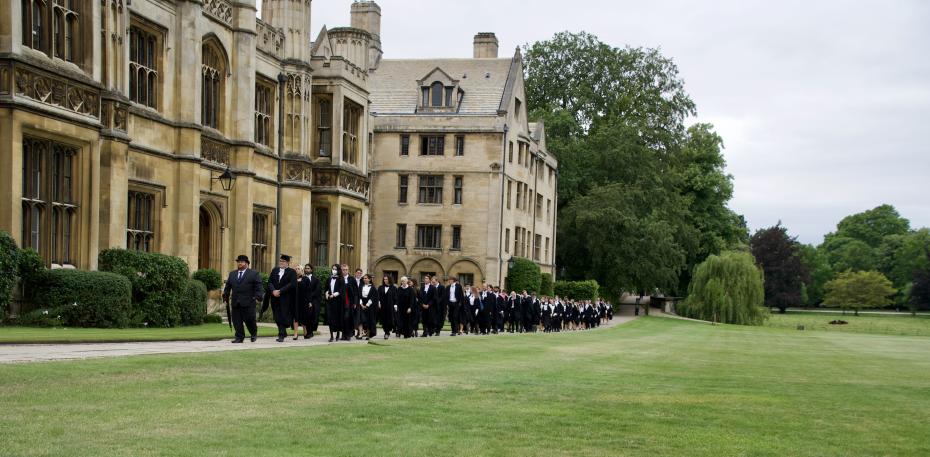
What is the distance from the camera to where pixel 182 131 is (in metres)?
30.7

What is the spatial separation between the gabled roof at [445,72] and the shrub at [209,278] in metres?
32.6

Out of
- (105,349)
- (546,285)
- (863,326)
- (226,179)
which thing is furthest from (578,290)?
(105,349)

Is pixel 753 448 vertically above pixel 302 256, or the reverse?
pixel 302 256

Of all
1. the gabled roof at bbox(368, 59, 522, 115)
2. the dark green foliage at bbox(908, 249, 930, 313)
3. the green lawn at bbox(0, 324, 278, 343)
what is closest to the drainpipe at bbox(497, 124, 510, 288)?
the gabled roof at bbox(368, 59, 522, 115)

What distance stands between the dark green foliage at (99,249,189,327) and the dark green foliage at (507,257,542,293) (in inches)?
1494

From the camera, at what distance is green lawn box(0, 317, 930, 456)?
351 inches

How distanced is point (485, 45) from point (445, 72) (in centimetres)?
618

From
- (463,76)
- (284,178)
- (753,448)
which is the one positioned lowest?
(753,448)

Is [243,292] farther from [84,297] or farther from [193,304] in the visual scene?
[193,304]

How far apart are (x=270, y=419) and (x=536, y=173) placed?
59902 mm

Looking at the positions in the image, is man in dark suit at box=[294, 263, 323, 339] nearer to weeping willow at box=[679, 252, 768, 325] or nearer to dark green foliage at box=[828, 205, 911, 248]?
weeping willow at box=[679, 252, 768, 325]

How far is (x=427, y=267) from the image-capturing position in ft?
200

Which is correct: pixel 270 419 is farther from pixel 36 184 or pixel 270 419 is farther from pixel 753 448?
pixel 36 184

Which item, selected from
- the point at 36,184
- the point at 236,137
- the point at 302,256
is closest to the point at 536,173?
the point at 302,256
